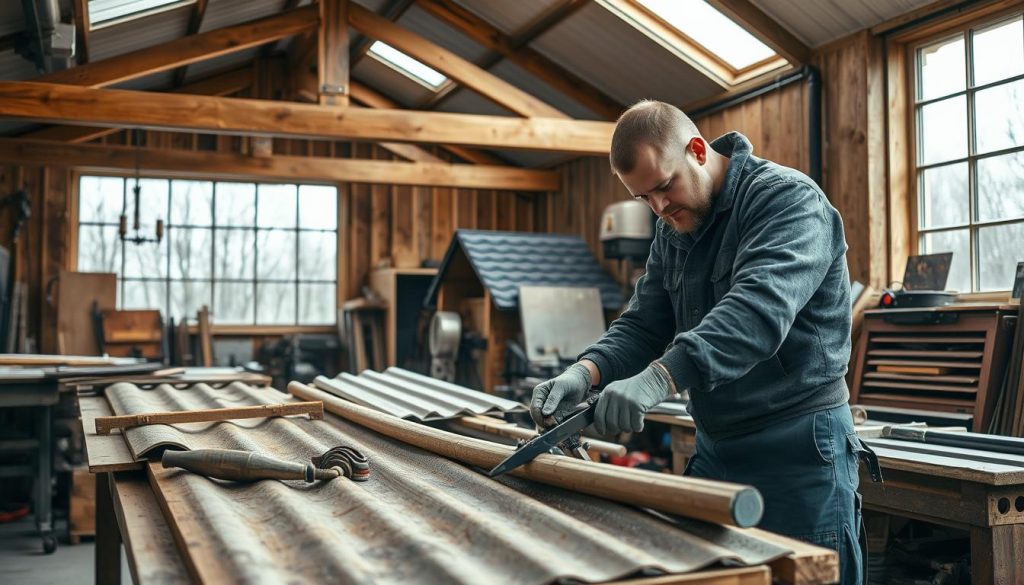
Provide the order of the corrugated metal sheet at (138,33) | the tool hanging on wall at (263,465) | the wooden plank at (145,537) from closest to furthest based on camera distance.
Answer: the wooden plank at (145,537) < the tool hanging on wall at (263,465) < the corrugated metal sheet at (138,33)

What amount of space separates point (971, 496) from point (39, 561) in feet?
15.4

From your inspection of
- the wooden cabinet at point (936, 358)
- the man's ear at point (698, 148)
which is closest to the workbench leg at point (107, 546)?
the man's ear at point (698, 148)

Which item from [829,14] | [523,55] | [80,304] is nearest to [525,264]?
[523,55]

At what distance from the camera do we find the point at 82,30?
6699mm

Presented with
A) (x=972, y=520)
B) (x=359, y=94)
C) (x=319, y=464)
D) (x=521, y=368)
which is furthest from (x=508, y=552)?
(x=359, y=94)

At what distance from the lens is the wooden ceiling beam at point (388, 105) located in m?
10.6

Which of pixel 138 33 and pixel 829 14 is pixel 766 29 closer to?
pixel 829 14

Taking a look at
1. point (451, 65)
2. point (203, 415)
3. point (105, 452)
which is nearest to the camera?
point (105, 452)

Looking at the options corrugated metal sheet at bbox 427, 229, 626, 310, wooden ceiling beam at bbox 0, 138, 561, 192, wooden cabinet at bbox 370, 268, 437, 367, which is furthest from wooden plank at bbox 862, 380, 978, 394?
wooden cabinet at bbox 370, 268, 437, 367

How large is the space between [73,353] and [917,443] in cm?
761

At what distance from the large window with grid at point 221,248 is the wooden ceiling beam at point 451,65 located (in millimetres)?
3316

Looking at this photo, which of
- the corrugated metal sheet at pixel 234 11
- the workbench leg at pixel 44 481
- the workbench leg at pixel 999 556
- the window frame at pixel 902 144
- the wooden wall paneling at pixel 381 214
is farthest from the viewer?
the wooden wall paneling at pixel 381 214

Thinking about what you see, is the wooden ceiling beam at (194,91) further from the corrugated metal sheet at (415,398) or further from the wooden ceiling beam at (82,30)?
the corrugated metal sheet at (415,398)

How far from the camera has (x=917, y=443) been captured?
3.41m
